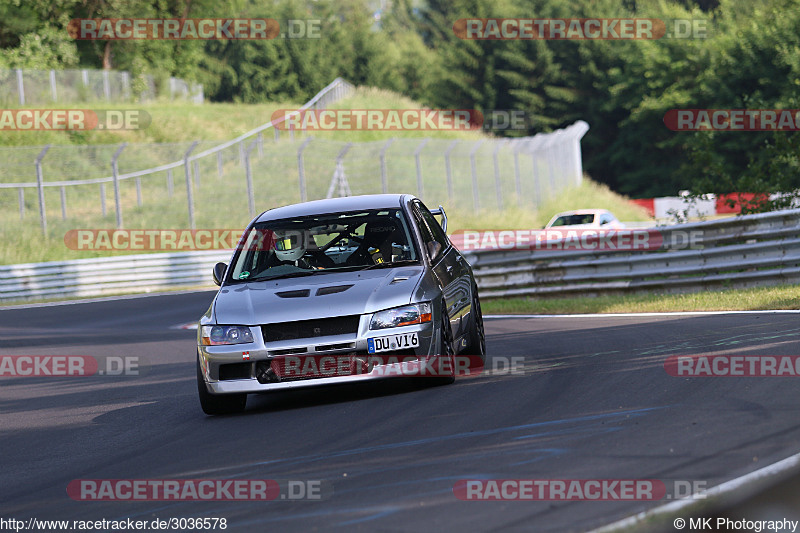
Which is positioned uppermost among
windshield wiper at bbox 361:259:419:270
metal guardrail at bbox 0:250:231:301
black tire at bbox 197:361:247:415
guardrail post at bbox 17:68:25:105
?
guardrail post at bbox 17:68:25:105

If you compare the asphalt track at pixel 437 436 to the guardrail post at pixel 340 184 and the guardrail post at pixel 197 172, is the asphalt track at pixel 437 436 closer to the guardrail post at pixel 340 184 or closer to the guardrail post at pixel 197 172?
the guardrail post at pixel 340 184

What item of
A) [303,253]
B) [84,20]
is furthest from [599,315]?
[84,20]

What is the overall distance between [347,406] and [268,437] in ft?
3.35

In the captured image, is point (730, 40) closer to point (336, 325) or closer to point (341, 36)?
point (341, 36)

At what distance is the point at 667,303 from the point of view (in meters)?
14.7

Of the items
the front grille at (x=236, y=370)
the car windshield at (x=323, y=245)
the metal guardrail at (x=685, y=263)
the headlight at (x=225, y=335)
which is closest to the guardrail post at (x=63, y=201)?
the metal guardrail at (x=685, y=263)

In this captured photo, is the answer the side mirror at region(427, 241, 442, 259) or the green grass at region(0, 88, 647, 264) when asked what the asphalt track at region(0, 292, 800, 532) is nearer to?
the side mirror at region(427, 241, 442, 259)

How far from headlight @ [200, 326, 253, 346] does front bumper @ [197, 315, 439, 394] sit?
0.04 meters

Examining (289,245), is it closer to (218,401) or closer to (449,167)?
(218,401)

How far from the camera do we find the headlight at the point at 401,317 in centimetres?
817

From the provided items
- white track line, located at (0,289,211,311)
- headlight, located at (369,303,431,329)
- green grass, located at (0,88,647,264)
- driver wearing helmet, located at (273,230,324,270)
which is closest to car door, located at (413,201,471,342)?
headlight, located at (369,303,431,329)

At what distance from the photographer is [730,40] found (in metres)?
60.2

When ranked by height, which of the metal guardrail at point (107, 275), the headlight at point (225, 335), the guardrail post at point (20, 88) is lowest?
the metal guardrail at point (107, 275)

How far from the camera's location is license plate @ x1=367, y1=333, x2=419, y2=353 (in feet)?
26.6
